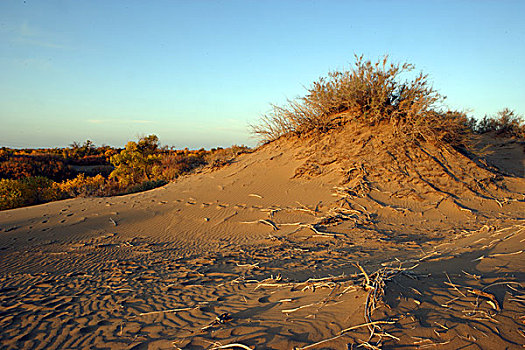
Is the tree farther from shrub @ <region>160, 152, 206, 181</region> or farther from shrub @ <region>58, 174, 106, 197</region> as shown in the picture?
shrub @ <region>58, 174, 106, 197</region>

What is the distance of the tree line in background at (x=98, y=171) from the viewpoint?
1130 centimetres

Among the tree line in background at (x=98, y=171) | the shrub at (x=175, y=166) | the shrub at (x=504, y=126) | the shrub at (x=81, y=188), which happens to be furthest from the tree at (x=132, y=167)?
the shrub at (x=504, y=126)

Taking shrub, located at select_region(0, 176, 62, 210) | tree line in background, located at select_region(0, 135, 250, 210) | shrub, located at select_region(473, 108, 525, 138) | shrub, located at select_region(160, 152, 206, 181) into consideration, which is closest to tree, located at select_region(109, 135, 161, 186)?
tree line in background, located at select_region(0, 135, 250, 210)

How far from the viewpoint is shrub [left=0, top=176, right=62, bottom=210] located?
418 inches

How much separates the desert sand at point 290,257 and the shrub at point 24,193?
132 inches

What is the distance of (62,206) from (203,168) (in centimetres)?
428

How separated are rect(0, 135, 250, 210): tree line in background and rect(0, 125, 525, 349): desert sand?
3181 mm

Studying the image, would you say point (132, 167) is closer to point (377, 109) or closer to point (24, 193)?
point (24, 193)

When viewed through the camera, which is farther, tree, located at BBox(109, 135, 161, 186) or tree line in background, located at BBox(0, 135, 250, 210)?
tree, located at BBox(109, 135, 161, 186)

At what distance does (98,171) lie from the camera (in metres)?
23.6

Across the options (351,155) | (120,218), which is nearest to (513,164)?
(351,155)

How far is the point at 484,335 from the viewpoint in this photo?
205cm

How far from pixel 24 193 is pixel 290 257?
439 inches

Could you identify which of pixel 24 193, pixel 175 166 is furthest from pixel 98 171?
pixel 24 193
